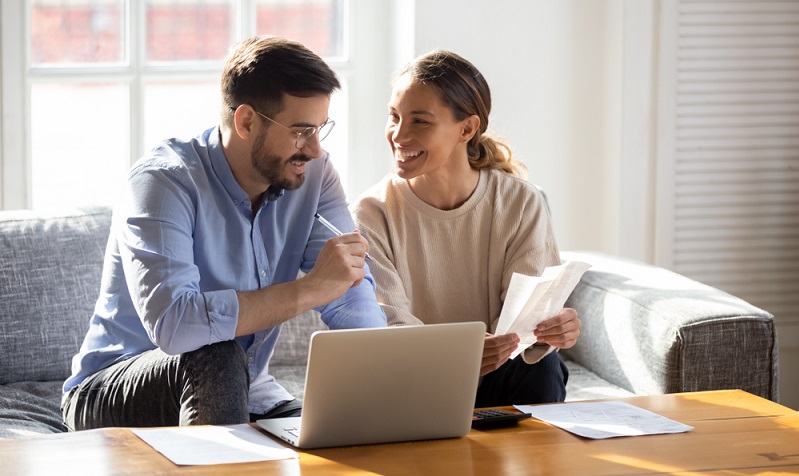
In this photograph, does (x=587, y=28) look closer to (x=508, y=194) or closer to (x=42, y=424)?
(x=508, y=194)

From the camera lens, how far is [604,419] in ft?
5.25

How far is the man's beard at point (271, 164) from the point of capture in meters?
1.86

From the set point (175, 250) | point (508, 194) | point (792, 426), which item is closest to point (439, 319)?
point (508, 194)

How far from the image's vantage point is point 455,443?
1.47 metres

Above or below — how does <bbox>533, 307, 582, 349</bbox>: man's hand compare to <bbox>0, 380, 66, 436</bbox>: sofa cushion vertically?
above

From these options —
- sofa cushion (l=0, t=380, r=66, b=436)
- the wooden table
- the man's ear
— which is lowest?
sofa cushion (l=0, t=380, r=66, b=436)

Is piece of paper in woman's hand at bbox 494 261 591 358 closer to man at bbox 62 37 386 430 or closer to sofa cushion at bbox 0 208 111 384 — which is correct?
man at bbox 62 37 386 430

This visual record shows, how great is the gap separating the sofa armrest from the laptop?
0.87 metres

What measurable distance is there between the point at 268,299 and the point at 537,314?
0.49 metres

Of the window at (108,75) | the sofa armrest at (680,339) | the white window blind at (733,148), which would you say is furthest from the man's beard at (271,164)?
the white window blind at (733,148)

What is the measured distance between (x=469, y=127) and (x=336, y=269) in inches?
23.3

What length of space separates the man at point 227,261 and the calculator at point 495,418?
13.4 inches

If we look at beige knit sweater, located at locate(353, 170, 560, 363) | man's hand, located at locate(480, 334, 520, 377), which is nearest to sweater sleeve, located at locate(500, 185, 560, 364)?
beige knit sweater, located at locate(353, 170, 560, 363)

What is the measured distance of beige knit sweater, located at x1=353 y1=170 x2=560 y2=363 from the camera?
7.07 ft
